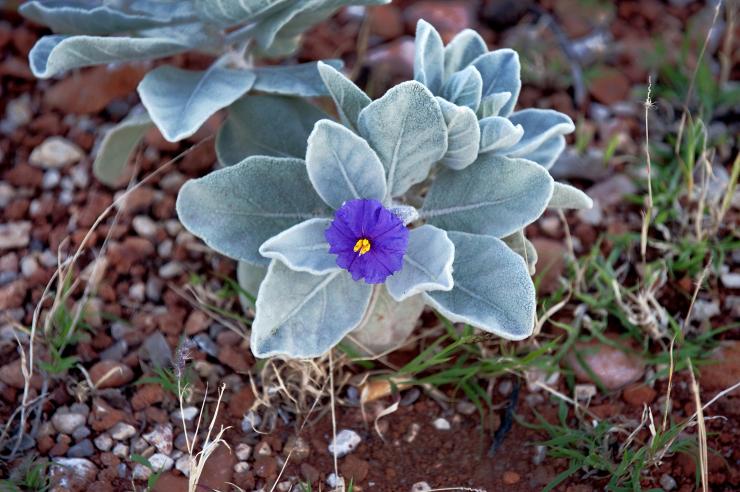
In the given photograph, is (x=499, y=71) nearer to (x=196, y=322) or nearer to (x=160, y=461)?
(x=196, y=322)

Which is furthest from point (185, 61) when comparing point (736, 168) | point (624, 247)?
point (736, 168)

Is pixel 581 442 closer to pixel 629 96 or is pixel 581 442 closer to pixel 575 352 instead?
pixel 575 352

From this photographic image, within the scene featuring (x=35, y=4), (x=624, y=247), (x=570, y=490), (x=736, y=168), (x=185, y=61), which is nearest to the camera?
(x=570, y=490)

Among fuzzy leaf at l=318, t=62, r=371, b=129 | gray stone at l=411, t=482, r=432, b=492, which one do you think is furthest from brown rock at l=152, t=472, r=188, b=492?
fuzzy leaf at l=318, t=62, r=371, b=129

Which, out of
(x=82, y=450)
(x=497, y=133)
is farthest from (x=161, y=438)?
(x=497, y=133)

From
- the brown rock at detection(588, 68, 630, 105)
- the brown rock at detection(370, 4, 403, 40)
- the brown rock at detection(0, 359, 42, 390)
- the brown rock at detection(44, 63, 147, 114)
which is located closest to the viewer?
the brown rock at detection(0, 359, 42, 390)

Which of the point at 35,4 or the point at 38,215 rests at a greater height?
the point at 35,4

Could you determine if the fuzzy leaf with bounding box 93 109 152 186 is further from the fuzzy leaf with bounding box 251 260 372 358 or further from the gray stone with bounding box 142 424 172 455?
the gray stone with bounding box 142 424 172 455
